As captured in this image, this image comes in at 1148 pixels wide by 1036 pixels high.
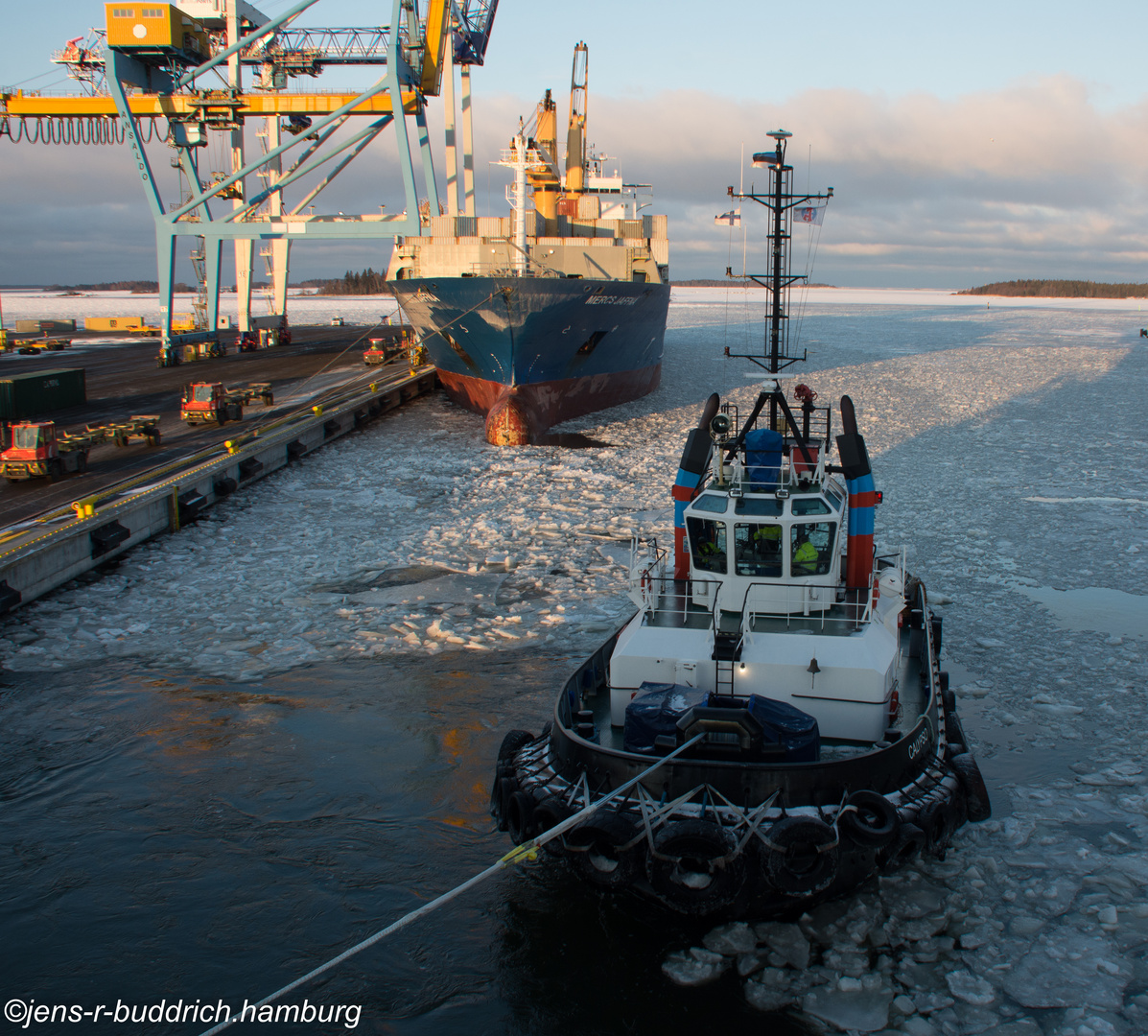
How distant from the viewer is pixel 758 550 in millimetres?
8688

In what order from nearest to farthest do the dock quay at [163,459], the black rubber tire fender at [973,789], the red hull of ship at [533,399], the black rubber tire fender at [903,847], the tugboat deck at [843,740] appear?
the black rubber tire fender at [903,847]
the tugboat deck at [843,740]
the black rubber tire fender at [973,789]
the dock quay at [163,459]
the red hull of ship at [533,399]

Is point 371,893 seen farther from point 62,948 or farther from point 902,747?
point 902,747

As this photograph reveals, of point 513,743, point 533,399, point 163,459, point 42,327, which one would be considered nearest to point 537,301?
point 533,399

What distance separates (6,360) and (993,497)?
42559mm

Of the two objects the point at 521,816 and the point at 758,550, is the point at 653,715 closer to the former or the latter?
the point at 521,816

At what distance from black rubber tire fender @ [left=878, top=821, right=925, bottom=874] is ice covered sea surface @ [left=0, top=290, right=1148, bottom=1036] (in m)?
0.34

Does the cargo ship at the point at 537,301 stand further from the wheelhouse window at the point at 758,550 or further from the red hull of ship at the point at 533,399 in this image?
the wheelhouse window at the point at 758,550

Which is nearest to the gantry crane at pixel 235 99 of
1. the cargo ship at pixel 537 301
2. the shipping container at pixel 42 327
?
the cargo ship at pixel 537 301

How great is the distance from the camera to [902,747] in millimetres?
7418

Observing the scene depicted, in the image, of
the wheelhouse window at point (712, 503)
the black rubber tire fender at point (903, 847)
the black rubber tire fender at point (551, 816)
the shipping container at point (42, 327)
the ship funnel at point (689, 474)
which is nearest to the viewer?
the black rubber tire fender at point (903, 847)

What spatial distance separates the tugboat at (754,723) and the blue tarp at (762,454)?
0.06ft

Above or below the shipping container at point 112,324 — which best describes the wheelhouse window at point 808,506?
below

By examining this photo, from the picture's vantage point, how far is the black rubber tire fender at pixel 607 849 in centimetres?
678

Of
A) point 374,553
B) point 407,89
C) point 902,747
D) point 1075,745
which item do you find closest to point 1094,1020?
point 902,747
